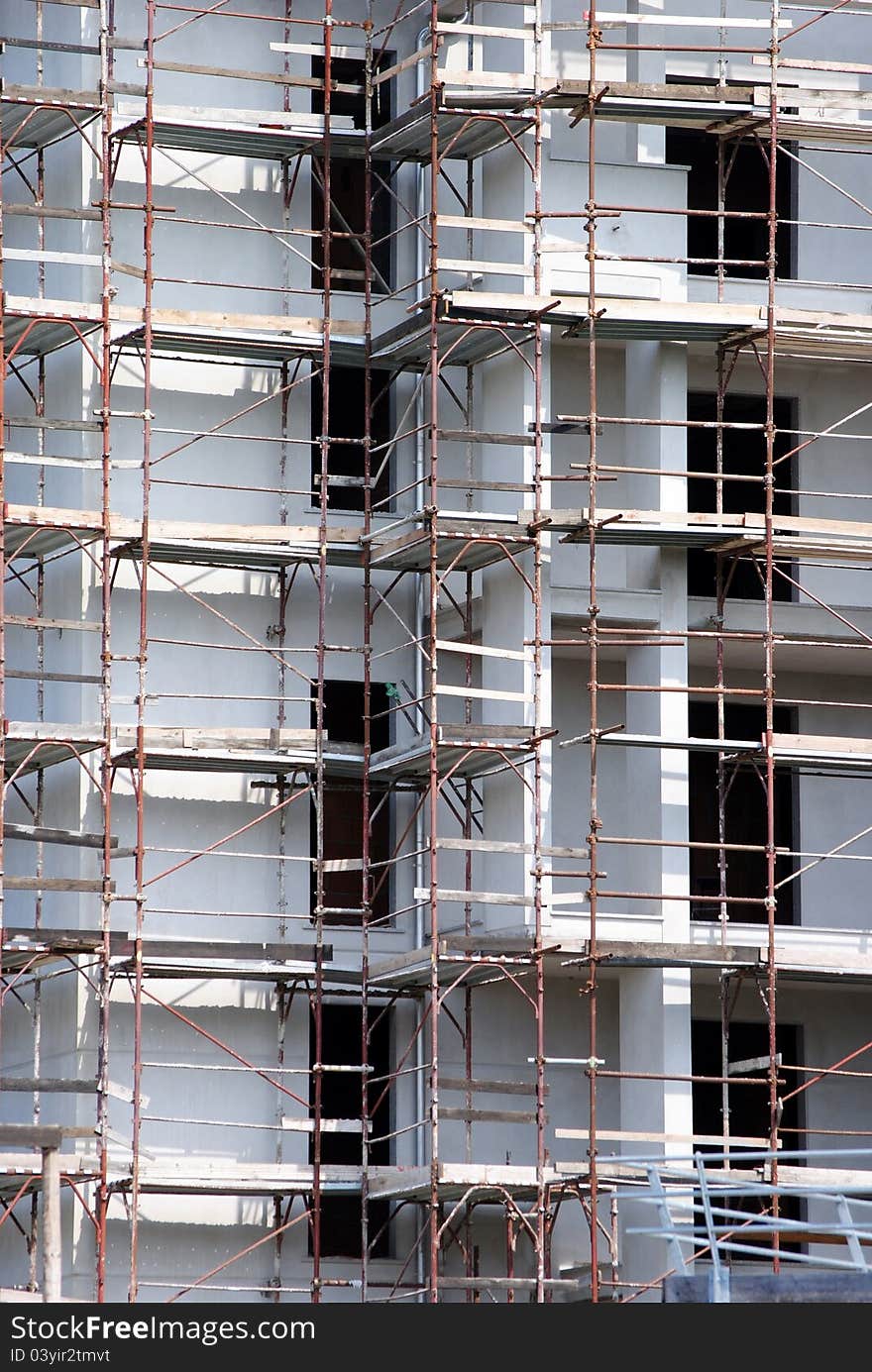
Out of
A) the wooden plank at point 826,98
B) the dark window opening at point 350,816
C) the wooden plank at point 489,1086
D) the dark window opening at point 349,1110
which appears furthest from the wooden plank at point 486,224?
the wooden plank at point 489,1086

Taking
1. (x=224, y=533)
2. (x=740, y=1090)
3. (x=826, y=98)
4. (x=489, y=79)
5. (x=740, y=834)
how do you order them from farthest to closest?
(x=740, y=834), (x=740, y=1090), (x=826, y=98), (x=489, y=79), (x=224, y=533)

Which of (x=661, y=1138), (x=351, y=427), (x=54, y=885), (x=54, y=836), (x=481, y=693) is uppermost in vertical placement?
(x=351, y=427)

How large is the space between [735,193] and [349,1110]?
11.5m

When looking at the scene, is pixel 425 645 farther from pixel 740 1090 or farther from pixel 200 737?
pixel 740 1090

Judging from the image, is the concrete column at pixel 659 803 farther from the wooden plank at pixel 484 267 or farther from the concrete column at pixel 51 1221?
the concrete column at pixel 51 1221

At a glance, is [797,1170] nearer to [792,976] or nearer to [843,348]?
[792,976]

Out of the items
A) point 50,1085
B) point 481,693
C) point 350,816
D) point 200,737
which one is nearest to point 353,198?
point 481,693

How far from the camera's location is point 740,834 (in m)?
34.9

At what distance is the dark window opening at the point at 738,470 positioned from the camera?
35000mm

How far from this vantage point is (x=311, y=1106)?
31.9 metres

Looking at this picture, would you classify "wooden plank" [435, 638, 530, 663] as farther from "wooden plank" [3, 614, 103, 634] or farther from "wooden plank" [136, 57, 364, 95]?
"wooden plank" [136, 57, 364, 95]

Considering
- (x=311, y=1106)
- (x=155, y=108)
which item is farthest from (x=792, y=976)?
(x=155, y=108)

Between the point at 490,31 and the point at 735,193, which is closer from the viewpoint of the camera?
the point at 490,31
